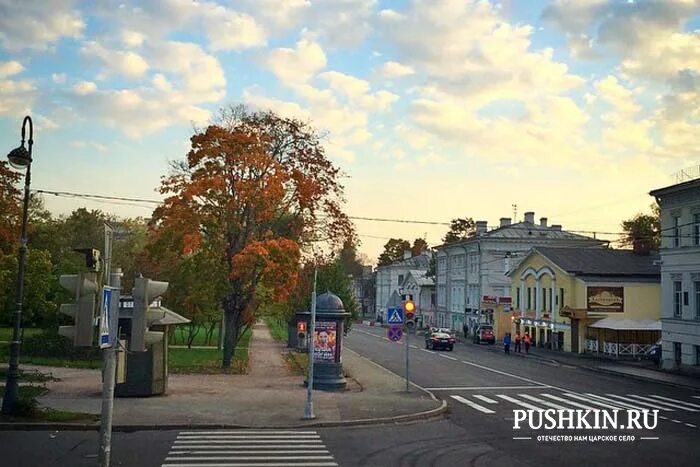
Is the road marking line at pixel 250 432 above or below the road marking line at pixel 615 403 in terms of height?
above

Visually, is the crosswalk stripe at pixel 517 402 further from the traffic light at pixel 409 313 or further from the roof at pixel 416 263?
the roof at pixel 416 263

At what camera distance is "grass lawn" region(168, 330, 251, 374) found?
1267 inches

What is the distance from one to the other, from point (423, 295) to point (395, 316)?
255 ft

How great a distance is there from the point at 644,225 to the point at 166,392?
7457 cm

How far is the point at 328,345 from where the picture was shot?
27703 millimetres

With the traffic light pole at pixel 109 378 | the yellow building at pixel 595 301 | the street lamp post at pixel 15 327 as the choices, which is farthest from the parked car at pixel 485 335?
the traffic light pole at pixel 109 378

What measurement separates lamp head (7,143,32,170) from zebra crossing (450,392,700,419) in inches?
574

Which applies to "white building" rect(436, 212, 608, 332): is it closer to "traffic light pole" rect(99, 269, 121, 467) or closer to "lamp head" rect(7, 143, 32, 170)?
"lamp head" rect(7, 143, 32, 170)

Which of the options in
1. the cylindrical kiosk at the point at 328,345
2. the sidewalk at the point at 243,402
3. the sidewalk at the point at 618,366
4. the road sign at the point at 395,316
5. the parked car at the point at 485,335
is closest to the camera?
the sidewalk at the point at 243,402

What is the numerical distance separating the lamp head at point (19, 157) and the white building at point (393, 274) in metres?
106

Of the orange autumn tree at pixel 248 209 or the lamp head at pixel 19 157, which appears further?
the orange autumn tree at pixel 248 209

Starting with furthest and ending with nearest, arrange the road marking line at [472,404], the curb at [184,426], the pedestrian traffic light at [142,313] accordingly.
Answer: the road marking line at [472,404] < the curb at [184,426] < the pedestrian traffic light at [142,313]

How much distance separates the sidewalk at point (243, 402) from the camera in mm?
18641

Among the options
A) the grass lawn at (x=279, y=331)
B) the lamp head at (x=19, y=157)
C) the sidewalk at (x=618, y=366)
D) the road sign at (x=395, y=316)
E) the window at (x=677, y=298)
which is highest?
the lamp head at (x=19, y=157)
